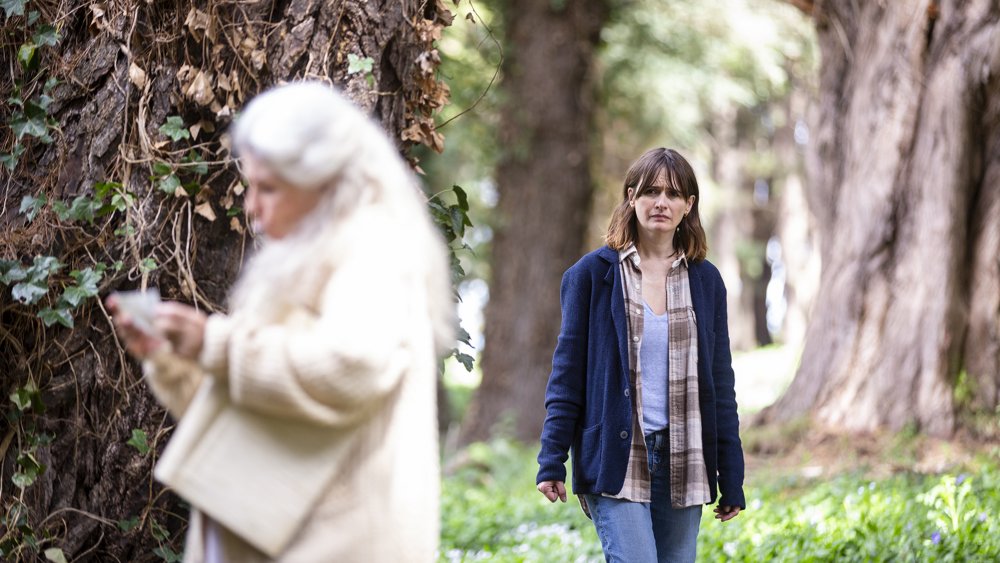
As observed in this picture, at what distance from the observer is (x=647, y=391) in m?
3.73

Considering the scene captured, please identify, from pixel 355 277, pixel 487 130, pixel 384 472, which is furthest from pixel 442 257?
pixel 487 130

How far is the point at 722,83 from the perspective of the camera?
14.8 m

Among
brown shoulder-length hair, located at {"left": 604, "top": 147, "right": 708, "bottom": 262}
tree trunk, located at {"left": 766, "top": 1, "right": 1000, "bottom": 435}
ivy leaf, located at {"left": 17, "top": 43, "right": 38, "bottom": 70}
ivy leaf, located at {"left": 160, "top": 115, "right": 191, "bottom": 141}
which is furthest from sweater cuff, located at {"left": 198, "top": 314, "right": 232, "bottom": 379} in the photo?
tree trunk, located at {"left": 766, "top": 1, "right": 1000, "bottom": 435}

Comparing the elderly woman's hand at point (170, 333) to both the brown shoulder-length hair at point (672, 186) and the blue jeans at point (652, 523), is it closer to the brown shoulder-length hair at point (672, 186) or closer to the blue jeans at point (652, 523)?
the blue jeans at point (652, 523)

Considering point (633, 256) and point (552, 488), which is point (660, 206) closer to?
point (633, 256)

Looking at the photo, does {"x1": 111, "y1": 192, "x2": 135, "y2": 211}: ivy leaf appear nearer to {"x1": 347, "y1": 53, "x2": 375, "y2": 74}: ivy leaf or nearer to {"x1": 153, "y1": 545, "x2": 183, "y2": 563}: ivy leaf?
{"x1": 347, "y1": 53, "x2": 375, "y2": 74}: ivy leaf

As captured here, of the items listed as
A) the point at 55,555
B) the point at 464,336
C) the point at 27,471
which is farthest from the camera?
the point at 464,336

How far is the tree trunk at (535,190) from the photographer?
12383 millimetres

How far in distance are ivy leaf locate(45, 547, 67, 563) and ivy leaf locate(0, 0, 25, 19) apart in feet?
6.15

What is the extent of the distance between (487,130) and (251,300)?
10.9 m

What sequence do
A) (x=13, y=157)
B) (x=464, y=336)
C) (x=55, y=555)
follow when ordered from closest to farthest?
(x=55, y=555) < (x=13, y=157) < (x=464, y=336)

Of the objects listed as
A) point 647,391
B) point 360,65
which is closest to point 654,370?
point 647,391

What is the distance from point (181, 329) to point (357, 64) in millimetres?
1870

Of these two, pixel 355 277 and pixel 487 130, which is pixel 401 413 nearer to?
pixel 355 277
